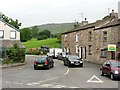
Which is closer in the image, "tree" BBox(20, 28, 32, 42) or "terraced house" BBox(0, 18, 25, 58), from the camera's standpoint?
"terraced house" BBox(0, 18, 25, 58)

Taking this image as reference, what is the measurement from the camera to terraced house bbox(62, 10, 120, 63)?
39131 millimetres

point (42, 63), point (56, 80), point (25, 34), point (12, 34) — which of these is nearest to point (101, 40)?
point (42, 63)

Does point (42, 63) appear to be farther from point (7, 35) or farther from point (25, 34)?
point (25, 34)

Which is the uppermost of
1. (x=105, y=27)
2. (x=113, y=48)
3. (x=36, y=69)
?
(x=105, y=27)

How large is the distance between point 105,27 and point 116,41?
3976mm

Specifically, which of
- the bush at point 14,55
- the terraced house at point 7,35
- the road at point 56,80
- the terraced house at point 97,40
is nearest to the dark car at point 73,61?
the terraced house at point 97,40

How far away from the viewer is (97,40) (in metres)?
44.6

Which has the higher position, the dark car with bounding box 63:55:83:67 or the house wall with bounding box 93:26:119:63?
the house wall with bounding box 93:26:119:63

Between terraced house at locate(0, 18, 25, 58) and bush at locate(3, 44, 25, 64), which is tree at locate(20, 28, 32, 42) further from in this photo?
bush at locate(3, 44, 25, 64)

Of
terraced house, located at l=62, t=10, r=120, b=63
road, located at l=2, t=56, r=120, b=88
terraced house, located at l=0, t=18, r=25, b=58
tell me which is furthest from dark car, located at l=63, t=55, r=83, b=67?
terraced house, located at l=0, t=18, r=25, b=58

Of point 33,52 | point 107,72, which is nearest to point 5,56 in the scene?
point 107,72

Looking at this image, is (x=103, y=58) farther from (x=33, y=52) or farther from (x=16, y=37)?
(x=33, y=52)

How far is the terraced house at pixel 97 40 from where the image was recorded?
39131 mm

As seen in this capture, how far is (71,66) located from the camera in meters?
37.4
